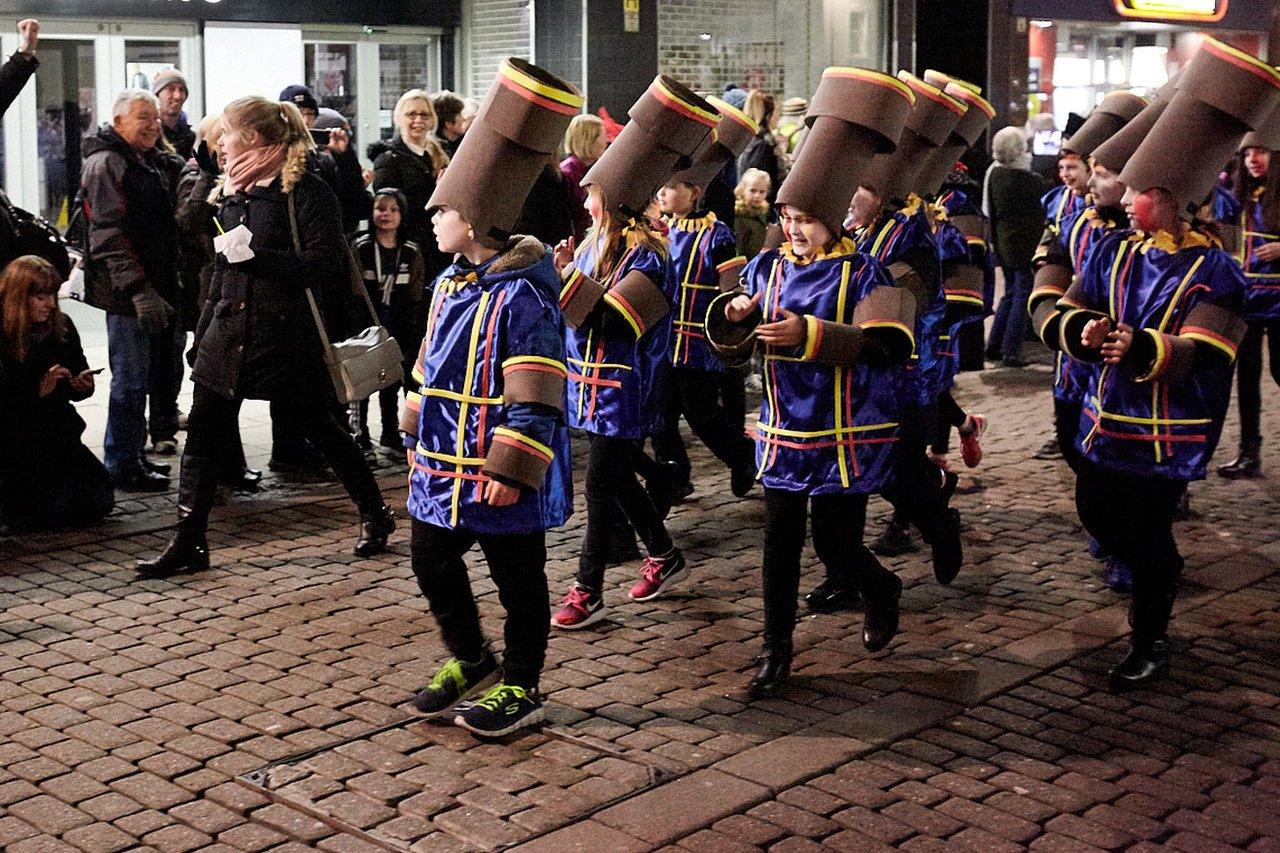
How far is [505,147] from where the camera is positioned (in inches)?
225

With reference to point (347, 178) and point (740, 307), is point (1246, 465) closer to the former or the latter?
point (740, 307)

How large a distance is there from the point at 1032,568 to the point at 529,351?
11.4ft

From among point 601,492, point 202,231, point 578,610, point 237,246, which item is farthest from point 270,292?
point 202,231

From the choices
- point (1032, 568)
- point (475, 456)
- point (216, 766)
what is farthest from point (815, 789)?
point (1032, 568)

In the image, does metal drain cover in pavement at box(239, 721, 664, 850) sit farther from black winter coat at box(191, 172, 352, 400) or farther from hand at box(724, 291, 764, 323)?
black winter coat at box(191, 172, 352, 400)

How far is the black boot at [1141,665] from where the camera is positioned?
6520mm

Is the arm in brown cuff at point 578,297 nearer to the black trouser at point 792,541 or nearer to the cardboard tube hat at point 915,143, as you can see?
the black trouser at point 792,541

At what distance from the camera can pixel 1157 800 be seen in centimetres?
547

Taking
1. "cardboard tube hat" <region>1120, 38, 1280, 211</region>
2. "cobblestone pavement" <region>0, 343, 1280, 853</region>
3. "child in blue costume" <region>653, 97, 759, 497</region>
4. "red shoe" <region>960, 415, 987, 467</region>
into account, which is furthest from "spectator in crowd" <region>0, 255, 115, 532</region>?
"cardboard tube hat" <region>1120, 38, 1280, 211</region>

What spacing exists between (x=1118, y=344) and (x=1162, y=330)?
0.94 feet

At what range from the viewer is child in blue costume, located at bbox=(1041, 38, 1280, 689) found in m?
6.32

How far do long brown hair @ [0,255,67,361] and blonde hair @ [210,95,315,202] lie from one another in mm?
1571

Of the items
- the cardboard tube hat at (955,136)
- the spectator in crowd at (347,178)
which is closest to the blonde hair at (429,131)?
the spectator in crowd at (347,178)

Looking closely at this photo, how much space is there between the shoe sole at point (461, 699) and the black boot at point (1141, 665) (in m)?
2.19
